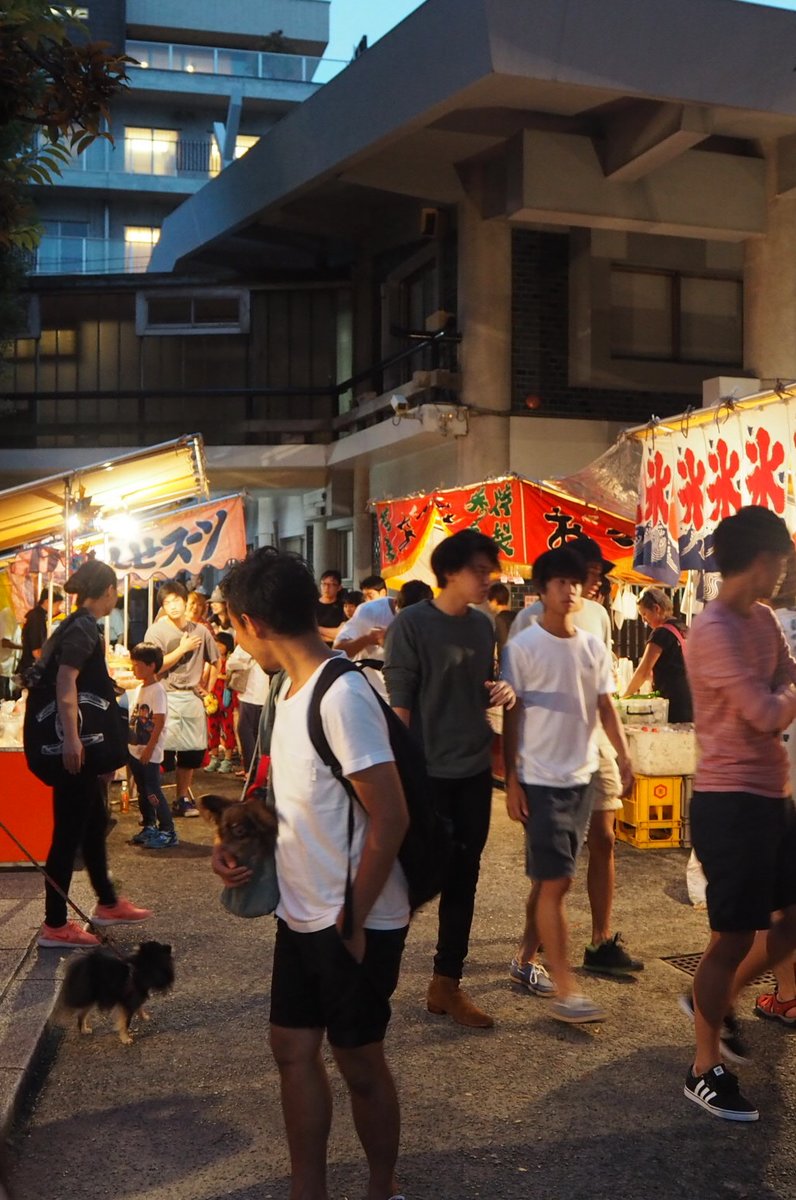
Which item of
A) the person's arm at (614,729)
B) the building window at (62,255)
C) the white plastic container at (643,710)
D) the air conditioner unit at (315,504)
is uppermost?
the building window at (62,255)

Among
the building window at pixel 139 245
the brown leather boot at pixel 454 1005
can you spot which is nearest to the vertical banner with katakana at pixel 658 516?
the brown leather boot at pixel 454 1005

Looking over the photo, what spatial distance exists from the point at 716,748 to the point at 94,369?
19.9 meters

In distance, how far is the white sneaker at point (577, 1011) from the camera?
5.08 meters

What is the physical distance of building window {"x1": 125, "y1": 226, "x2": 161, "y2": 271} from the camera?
122 feet

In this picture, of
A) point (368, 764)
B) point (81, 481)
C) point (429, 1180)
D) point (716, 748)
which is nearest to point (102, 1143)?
point (429, 1180)

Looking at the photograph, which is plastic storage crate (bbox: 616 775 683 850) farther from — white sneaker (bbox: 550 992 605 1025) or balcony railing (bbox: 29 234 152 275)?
balcony railing (bbox: 29 234 152 275)

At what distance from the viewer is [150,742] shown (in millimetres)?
9133

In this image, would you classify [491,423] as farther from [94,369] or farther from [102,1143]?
[102,1143]

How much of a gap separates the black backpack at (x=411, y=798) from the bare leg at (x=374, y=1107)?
15.5 inches

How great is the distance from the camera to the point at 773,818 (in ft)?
13.7

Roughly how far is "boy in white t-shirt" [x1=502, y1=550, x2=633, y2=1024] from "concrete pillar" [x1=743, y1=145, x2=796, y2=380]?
1099 cm

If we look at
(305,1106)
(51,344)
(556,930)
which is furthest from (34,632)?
(305,1106)

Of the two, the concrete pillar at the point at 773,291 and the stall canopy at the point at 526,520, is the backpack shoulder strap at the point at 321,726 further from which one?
the concrete pillar at the point at 773,291

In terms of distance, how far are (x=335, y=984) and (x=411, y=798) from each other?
50 cm
